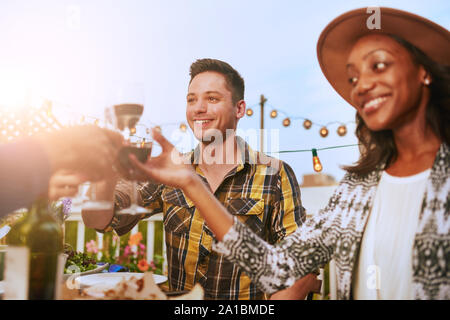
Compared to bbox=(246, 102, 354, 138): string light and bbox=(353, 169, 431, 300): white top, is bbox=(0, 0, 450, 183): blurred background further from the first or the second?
bbox=(353, 169, 431, 300): white top

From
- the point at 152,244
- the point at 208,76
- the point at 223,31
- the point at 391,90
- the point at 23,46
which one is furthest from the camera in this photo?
the point at 152,244

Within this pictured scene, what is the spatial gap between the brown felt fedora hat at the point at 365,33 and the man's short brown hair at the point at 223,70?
0.77 meters

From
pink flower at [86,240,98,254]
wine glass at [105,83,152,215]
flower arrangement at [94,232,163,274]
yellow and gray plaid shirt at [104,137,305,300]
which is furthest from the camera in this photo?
pink flower at [86,240,98,254]

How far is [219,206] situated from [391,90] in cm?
61

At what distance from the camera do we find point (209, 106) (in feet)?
6.67

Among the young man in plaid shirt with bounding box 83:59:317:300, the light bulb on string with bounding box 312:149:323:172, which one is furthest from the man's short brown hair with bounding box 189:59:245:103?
the light bulb on string with bounding box 312:149:323:172

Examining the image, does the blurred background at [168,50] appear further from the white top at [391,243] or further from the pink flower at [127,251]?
the pink flower at [127,251]

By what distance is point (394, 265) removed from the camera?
1.08 metres

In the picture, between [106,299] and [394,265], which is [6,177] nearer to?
[106,299]

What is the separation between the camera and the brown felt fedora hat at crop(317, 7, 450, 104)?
1103 millimetres

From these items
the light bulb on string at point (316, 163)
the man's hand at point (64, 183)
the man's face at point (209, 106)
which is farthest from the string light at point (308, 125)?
the man's hand at point (64, 183)

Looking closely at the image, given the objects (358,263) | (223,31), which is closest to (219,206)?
(358,263)

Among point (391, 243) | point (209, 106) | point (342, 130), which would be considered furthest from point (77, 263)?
point (342, 130)

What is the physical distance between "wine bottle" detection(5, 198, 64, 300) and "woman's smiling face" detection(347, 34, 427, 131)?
94cm
